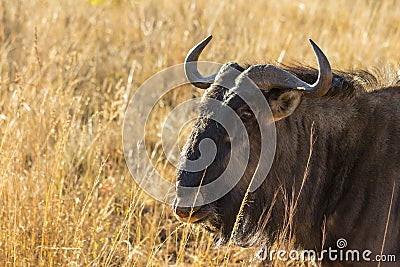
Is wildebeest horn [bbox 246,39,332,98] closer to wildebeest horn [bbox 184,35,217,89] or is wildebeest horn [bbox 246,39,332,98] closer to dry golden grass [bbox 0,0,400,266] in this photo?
wildebeest horn [bbox 184,35,217,89]

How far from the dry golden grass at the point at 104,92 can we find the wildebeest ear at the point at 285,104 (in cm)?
64

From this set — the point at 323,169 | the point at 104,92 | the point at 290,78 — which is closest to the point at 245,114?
the point at 290,78

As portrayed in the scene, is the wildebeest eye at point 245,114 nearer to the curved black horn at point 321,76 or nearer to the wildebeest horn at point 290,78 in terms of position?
the wildebeest horn at point 290,78

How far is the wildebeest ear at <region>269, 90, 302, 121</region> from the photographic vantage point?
140 inches

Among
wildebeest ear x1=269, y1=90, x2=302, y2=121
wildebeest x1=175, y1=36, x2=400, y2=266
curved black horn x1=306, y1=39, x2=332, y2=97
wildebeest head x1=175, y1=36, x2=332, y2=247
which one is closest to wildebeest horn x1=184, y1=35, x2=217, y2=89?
wildebeest x1=175, y1=36, x2=400, y2=266

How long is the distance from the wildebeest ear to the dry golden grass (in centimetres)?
64

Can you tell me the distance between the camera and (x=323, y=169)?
3.82 m

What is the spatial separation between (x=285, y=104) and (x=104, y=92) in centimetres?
343

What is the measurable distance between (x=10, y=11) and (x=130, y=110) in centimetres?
303

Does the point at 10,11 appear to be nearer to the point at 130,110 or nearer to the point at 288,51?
the point at 130,110

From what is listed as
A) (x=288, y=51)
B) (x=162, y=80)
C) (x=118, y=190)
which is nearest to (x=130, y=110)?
(x=162, y=80)

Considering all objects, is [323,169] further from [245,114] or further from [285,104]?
[245,114]

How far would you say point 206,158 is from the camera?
140 inches

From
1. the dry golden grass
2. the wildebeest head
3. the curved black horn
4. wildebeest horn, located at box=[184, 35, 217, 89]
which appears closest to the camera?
the curved black horn
